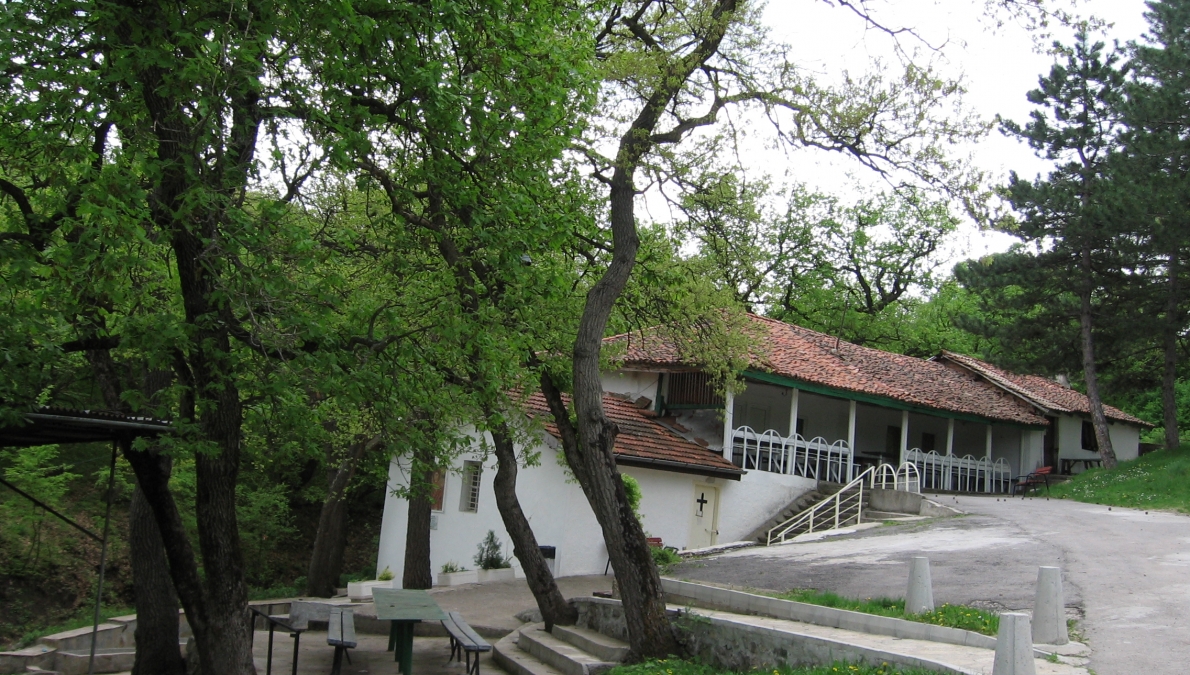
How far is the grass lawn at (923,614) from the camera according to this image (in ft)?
29.4

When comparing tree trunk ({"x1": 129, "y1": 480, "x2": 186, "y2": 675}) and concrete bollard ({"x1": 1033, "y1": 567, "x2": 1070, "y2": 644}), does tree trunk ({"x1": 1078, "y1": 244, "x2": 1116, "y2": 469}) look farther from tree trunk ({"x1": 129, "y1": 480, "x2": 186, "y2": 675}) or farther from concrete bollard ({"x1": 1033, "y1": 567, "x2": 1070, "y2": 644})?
tree trunk ({"x1": 129, "y1": 480, "x2": 186, "y2": 675})

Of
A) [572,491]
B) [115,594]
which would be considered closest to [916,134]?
[572,491]

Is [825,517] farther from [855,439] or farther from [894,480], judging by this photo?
[855,439]

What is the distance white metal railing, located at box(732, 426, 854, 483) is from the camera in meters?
22.5

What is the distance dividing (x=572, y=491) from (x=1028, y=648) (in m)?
13.7

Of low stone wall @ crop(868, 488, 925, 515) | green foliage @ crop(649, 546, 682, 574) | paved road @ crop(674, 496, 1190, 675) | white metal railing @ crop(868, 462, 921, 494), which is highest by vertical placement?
white metal railing @ crop(868, 462, 921, 494)

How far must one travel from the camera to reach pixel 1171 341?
28797 millimetres

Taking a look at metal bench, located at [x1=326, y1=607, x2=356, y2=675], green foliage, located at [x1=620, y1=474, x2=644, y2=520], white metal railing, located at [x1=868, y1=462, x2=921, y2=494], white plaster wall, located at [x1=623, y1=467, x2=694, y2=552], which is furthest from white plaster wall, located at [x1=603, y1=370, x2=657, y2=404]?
metal bench, located at [x1=326, y1=607, x2=356, y2=675]

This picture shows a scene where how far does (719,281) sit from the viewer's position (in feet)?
51.0

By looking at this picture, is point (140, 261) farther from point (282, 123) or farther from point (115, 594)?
point (115, 594)

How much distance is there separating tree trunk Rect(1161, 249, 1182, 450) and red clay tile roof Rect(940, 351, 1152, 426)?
227 centimetres

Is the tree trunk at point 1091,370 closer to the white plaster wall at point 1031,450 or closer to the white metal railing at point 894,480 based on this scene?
the white plaster wall at point 1031,450

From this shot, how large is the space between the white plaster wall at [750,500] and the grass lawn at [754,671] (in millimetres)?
11706

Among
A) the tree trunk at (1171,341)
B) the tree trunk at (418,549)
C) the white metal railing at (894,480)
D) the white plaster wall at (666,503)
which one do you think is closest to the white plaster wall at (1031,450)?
the tree trunk at (1171,341)
